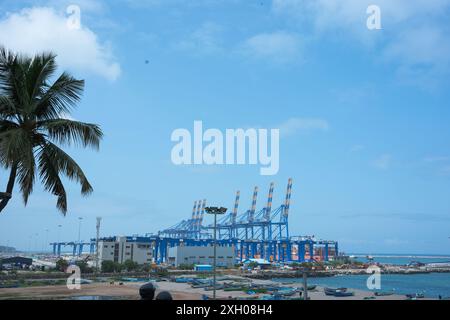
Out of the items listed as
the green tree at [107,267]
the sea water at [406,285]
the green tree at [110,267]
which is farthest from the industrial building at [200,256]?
the green tree at [107,267]

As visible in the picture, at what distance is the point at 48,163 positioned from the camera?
560 centimetres

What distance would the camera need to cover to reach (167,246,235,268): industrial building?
2317 inches

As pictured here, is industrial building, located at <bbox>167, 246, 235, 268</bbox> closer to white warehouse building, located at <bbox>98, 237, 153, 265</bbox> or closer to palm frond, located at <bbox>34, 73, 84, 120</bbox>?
white warehouse building, located at <bbox>98, 237, 153, 265</bbox>

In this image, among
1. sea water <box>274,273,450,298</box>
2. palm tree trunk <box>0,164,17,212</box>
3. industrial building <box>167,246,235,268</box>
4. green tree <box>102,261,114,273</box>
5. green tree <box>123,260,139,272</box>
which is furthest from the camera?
industrial building <box>167,246,235,268</box>

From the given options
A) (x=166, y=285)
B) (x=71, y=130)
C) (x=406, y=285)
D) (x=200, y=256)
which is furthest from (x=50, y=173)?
(x=200, y=256)

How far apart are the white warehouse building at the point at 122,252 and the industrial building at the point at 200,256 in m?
5.28

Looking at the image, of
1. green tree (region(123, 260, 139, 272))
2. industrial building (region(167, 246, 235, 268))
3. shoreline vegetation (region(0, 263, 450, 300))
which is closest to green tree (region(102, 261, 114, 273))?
shoreline vegetation (region(0, 263, 450, 300))

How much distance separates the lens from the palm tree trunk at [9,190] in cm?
478

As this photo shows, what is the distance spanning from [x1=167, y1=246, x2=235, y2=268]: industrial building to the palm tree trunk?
54092 millimetres
